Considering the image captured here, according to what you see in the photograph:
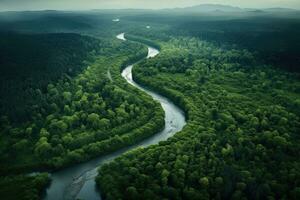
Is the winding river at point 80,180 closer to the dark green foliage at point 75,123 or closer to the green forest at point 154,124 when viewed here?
the green forest at point 154,124

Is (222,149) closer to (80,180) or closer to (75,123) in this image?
(80,180)

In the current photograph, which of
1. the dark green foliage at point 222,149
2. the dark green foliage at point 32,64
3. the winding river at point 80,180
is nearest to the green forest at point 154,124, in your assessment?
the dark green foliage at point 222,149

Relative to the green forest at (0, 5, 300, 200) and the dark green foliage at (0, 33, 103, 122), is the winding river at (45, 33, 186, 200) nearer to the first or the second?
the green forest at (0, 5, 300, 200)

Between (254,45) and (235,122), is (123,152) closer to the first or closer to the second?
(235,122)

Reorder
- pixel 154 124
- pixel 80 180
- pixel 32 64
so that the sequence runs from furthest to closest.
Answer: pixel 32 64
pixel 154 124
pixel 80 180

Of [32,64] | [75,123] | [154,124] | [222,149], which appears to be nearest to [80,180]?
[75,123]

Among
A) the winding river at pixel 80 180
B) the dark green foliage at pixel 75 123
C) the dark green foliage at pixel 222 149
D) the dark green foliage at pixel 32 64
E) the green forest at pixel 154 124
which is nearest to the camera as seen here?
the dark green foliage at pixel 222 149

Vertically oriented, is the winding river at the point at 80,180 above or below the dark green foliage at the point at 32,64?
A: below

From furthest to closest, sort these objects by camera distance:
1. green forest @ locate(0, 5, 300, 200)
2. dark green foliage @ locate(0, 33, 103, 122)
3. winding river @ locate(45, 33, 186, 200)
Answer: dark green foliage @ locate(0, 33, 103, 122) < winding river @ locate(45, 33, 186, 200) < green forest @ locate(0, 5, 300, 200)

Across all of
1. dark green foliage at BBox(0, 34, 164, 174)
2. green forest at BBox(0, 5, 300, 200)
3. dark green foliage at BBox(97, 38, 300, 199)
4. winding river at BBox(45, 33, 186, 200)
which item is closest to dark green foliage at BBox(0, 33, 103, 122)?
green forest at BBox(0, 5, 300, 200)
